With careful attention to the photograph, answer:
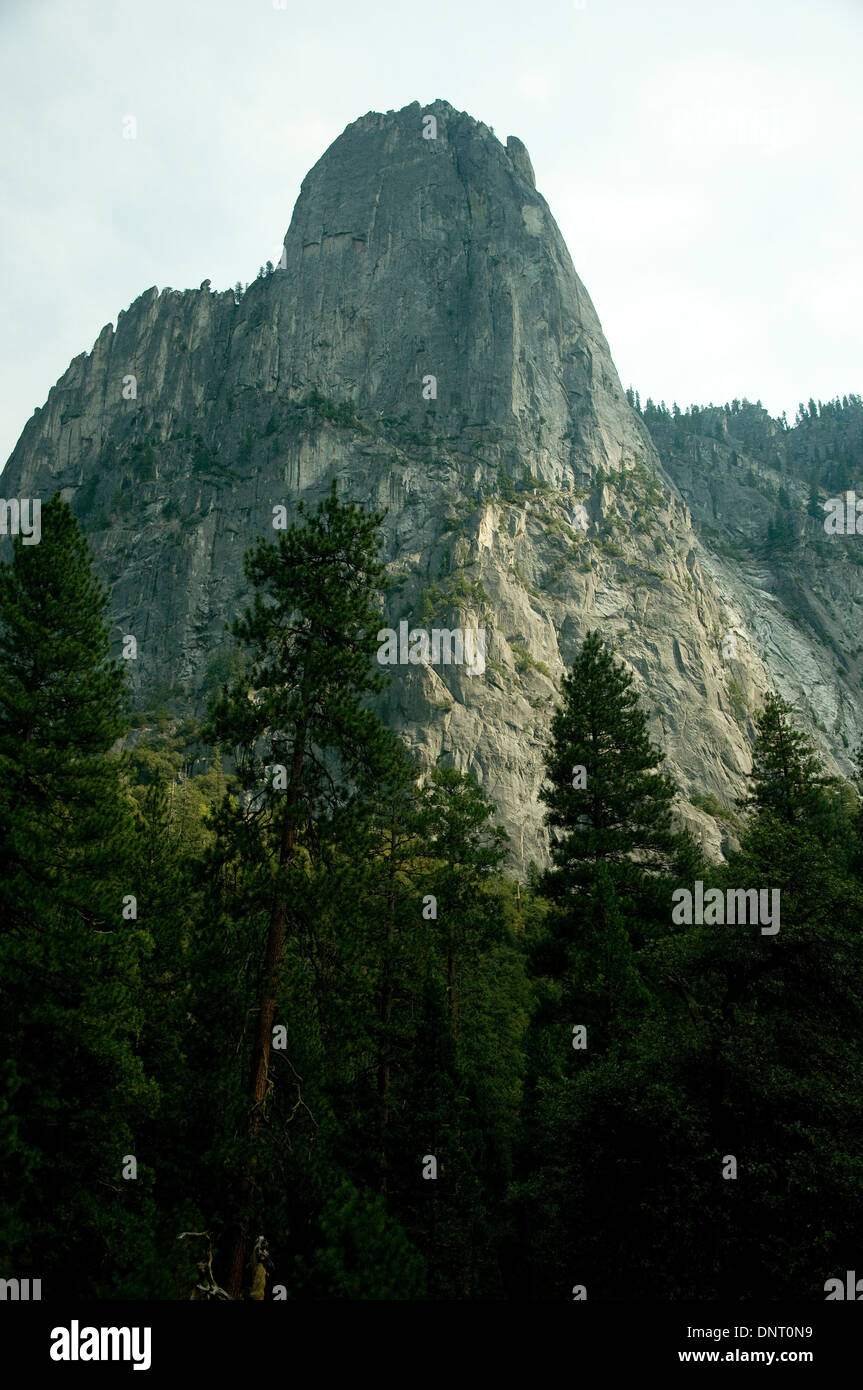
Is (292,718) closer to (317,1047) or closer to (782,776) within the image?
(317,1047)

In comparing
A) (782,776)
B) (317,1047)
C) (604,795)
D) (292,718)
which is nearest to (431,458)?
(782,776)

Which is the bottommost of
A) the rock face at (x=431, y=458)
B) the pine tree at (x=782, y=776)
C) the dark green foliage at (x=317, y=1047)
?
the dark green foliage at (x=317, y=1047)

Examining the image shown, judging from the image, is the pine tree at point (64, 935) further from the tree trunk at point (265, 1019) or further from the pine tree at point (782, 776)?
the pine tree at point (782, 776)

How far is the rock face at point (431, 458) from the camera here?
8675cm

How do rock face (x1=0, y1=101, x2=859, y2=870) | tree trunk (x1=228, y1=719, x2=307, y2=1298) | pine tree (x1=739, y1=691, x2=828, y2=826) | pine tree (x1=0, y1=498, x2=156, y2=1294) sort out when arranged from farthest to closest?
rock face (x1=0, y1=101, x2=859, y2=870), pine tree (x1=739, y1=691, x2=828, y2=826), pine tree (x1=0, y1=498, x2=156, y2=1294), tree trunk (x1=228, y1=719, x2=307, y2=1298)

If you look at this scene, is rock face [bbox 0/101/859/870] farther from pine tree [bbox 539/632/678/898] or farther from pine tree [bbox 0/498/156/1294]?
pine tree [bbox 0/498/156/1294]

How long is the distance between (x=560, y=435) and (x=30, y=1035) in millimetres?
116903

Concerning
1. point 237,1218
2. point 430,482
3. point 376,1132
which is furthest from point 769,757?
point 430,482

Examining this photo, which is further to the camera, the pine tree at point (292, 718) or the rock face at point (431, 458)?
the rock face at point (431, 458)

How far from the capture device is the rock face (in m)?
86.8

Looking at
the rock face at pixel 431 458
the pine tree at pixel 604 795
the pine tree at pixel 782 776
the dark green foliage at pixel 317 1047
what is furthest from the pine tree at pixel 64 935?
the rock face at pixel 431 458

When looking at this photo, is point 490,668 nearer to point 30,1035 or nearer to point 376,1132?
point 376,1132

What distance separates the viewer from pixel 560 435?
118938 millimetres

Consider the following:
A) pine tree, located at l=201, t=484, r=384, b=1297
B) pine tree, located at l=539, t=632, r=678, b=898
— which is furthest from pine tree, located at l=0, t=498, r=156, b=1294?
pine tree, located at l=539, t=632, r=678, b=898
